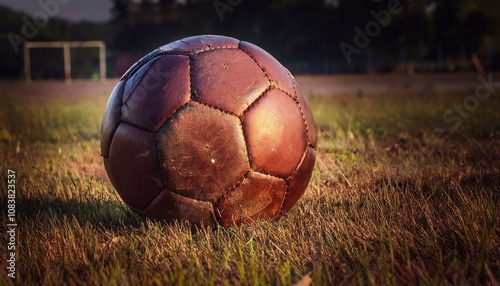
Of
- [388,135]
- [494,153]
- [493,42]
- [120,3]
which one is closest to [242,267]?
[494,153]

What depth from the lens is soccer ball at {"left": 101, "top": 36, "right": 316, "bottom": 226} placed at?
2637 millimetres

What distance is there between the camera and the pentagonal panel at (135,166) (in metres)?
2.69

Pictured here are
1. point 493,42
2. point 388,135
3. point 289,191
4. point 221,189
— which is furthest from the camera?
point 493,42

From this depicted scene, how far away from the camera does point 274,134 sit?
2729 millimetres

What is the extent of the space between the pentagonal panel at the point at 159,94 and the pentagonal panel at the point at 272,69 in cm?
39

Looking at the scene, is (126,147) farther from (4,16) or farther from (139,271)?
(4,16)

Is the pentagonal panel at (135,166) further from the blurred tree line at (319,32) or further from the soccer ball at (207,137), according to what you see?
the blurred tree line at (319,32)

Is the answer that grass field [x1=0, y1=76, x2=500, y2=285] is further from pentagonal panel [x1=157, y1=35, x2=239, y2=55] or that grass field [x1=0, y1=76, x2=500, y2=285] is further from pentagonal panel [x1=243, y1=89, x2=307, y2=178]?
pentagonal panel [x1=157, y1=35, x2=239, y2=55]

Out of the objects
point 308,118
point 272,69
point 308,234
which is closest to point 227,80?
point 272,69

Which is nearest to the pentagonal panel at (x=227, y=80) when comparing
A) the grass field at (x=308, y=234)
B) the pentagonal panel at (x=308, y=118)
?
the pentagonal panel at (x=308, y=118)

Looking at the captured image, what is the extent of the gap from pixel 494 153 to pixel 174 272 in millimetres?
3703

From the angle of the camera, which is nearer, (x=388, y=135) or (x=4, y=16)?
(x=388, y=135)

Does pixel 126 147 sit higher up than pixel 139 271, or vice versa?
pixel 126 147

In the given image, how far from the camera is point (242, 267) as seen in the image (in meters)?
2.19
